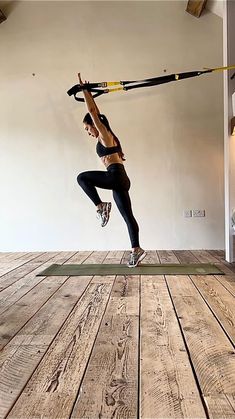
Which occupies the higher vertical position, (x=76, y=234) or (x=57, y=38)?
(x=57, y=38)

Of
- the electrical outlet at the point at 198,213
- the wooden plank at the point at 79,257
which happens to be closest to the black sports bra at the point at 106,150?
the wooden plank at the point at 79,257

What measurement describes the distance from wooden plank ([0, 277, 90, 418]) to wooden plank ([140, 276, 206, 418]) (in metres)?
0.39

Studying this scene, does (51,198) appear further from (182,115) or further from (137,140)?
(182,115)

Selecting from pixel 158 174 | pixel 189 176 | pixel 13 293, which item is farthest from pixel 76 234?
pixel 13 293

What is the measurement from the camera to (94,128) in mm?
3443

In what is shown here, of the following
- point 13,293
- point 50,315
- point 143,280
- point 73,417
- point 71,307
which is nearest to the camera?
point 73,417

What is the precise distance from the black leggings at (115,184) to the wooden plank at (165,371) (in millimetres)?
1539

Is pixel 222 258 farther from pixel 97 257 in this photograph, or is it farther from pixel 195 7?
pixel 195 7

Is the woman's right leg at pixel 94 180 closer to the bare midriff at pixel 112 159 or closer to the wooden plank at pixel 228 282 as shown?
the bare midriff at pixel 112 159

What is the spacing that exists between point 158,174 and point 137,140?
548 mm

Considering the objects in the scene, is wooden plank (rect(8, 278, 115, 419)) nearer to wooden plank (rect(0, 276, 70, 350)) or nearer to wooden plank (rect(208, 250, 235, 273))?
wooden plank (rect(0, 276, 70, 350))

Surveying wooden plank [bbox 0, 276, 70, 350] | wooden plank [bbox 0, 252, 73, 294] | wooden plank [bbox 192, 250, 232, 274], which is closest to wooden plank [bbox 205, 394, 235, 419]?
wooden plank [bbox 0, 276, 70, 350]

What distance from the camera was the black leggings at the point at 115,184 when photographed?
3.40 metres

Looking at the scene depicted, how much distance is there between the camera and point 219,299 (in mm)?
2100
